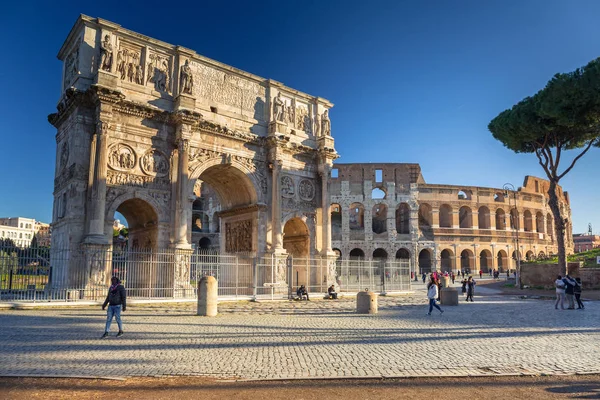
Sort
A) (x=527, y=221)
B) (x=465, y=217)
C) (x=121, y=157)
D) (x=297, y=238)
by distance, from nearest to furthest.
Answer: (x=121, y=157), (x=297, y=238), (x=465, y=217), (x=527, y=221)

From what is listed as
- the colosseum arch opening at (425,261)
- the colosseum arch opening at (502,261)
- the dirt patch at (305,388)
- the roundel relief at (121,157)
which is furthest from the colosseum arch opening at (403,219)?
the dirt patch at (305,388)

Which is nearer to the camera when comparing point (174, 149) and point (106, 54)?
point (106, 54)

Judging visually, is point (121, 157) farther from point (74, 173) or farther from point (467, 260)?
point (467, 260)

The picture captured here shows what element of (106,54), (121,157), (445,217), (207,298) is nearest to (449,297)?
(207,298)

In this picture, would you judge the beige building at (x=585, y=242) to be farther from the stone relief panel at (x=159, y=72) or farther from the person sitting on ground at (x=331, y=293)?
the stone relief panel at (x=159, y=72)

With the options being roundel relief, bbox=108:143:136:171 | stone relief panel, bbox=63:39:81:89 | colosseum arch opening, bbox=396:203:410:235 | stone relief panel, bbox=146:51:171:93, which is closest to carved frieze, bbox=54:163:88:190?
roundel relief, bbox=108:143:136:171

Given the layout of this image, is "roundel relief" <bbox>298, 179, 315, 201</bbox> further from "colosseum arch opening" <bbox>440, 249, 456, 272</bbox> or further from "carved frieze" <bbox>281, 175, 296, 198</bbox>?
"colosseum arch opening" <bbox>440, 249, 456, 272</bbox>

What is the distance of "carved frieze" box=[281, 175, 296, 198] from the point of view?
21.3 m

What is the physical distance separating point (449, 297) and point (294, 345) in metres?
10.4

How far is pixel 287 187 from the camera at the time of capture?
21531mm

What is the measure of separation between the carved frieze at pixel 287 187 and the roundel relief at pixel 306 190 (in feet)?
1.53

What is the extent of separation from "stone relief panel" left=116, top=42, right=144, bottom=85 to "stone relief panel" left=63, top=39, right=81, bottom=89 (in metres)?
1.43

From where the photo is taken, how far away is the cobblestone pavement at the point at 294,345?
19.1 ft

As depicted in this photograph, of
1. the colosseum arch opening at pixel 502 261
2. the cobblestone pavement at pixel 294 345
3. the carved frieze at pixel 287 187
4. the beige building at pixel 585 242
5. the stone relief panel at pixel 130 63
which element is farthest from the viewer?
the beige building at pixel 585 242
